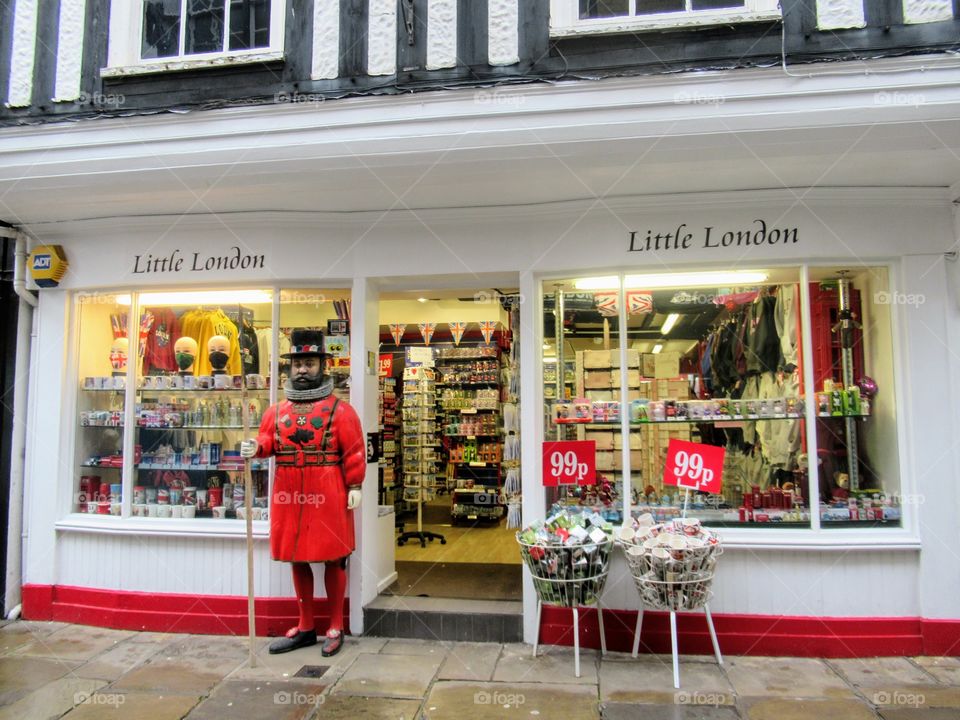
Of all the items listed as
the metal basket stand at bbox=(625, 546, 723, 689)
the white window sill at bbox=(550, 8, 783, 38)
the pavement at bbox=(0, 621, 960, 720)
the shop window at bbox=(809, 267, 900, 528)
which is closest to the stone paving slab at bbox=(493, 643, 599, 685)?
the pavement at bbox=(0, 621, 960, 720)

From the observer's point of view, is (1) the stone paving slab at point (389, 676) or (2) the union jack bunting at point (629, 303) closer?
(1) the stone paving slab at point (389, 676)

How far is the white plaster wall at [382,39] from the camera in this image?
5051mm

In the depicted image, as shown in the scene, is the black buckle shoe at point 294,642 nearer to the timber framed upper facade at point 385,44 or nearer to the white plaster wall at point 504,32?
the timber framed upper facade at point 385,44

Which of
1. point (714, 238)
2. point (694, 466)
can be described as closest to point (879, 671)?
point (694, 466)

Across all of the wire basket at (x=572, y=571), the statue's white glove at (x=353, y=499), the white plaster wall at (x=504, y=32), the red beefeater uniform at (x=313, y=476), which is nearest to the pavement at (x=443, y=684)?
the wire basket at (x=572, y=571)

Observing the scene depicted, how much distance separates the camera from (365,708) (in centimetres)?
430

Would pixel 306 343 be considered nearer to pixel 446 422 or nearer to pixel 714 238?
pixel 714 238

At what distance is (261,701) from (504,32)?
191 inches

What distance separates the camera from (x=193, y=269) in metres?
6.08

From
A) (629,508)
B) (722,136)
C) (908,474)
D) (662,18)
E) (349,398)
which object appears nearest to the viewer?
(722,136)

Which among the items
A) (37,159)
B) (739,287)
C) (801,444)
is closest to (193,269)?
(37,159)

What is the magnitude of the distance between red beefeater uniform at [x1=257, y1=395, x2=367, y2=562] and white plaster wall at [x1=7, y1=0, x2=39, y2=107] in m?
3.48

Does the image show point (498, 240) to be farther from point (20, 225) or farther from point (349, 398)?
point (20, 225)

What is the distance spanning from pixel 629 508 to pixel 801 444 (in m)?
1.44
